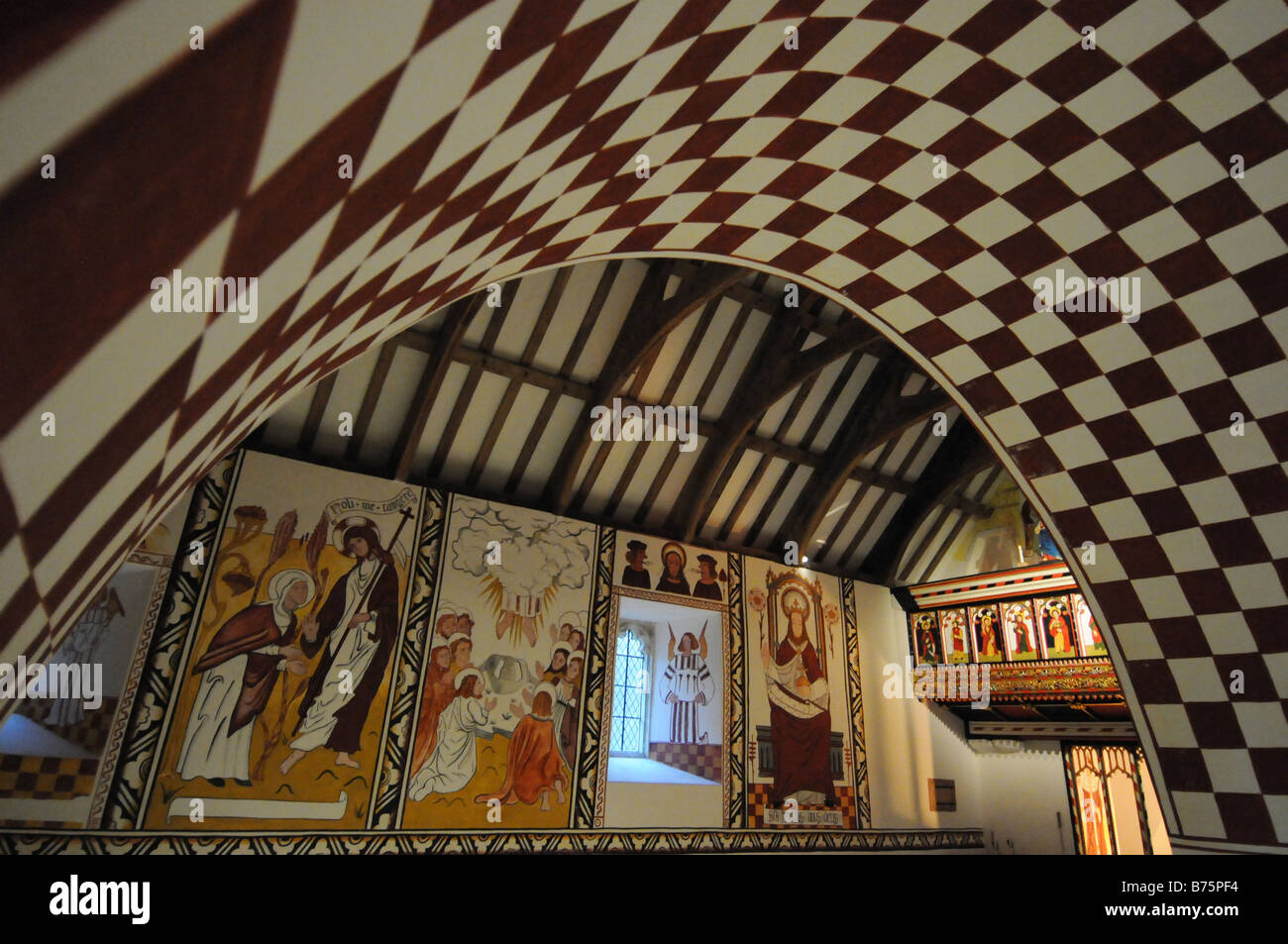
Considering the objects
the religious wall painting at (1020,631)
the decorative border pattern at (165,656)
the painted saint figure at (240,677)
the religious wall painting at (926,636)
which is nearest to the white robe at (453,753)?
the painted saint figure at (240,677)

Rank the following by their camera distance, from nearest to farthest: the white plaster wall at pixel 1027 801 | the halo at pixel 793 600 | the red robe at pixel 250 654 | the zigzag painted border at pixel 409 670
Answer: the red robe at pixel 250 654
the zigzag painted border at pixel 409 670
the white plaster wall at pixel 1027 801
the halo at pixel 793 600

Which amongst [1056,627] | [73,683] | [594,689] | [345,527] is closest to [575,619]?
[594,689]

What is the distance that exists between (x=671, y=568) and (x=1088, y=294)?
638cm

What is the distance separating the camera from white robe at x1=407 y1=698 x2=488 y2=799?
6.04m

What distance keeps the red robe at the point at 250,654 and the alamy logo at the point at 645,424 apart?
335cm

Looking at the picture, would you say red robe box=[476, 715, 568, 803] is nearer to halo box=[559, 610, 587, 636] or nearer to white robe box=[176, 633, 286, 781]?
halo box=[559, 610, 587, 636]

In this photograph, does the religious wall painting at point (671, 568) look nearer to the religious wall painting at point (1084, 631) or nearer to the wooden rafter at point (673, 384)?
the wooden rafter at point (673, 384)

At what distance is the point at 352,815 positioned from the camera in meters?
5.63

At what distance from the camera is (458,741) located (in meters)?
6.29

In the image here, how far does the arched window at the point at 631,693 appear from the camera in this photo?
8.02 metres

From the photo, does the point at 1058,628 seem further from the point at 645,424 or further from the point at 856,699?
the point at 645,424

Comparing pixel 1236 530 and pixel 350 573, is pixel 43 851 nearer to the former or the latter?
pixel 350 573

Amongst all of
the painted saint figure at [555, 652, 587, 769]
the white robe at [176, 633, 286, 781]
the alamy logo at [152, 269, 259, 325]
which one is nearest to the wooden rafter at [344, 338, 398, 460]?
the white robe at [176, 633, 286, 781]
